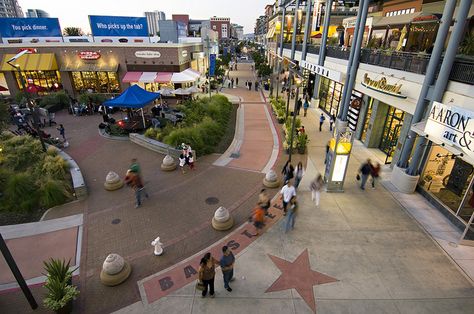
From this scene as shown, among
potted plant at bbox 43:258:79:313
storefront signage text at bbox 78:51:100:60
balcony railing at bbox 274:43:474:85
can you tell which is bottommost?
potted plant at bbox 43:258:79:313

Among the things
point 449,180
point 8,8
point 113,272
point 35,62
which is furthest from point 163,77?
point 8,8

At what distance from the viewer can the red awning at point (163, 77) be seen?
28.6 meters

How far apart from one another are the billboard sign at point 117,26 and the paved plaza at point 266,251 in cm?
2404

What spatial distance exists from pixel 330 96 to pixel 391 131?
10.3m

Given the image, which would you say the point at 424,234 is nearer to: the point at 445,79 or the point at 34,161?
the point at 445,79

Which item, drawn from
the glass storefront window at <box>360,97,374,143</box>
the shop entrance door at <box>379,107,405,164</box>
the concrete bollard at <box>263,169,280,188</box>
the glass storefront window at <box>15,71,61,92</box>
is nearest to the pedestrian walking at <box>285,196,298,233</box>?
the concrete bollard at <box>263,169,280,188</box>

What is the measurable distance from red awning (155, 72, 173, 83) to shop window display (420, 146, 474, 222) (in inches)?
991

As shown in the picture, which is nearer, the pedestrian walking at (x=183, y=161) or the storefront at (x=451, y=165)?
the storefront at (x=451, y=165)

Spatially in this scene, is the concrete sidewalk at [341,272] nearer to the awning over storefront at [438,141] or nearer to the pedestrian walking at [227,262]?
the pedestrian walking at [227,262]

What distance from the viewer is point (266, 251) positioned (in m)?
8.73

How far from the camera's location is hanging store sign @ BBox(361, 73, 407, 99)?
1313 centimetres

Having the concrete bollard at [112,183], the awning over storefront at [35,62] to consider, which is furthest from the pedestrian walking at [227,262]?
the awning over storefront at [35,62]

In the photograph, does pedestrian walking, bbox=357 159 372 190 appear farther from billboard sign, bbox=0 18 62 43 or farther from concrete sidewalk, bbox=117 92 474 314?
billboard sign, bbox=0 18 62 43

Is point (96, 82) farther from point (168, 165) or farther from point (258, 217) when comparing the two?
point (258, 217)
